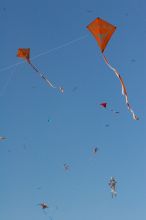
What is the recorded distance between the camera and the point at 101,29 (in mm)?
18422

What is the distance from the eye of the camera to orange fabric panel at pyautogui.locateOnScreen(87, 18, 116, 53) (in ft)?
60.0

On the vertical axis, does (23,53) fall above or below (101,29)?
above

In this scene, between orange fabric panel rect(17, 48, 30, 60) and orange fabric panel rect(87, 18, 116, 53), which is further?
orange fabric panel rect(17, 48, 30, 60)

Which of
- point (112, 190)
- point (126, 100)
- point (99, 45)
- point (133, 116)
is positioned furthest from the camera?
point (112, 190)

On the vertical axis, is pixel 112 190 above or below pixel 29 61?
below

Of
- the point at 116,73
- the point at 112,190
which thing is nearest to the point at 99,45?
the point at 116,73

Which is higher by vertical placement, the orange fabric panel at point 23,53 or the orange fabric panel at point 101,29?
the orange fabric panel at point 23,53

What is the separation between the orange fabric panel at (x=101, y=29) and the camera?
720 inches

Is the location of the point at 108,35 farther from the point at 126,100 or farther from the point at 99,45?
the point at 126,100

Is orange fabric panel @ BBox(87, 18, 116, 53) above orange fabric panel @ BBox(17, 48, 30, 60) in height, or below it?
below

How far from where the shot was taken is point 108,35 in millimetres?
18406

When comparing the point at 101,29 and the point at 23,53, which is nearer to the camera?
the point at 101,29

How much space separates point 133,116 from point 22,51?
28.2ft

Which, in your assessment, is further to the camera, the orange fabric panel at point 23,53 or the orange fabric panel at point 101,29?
the orange fabric panel at point 23,53
